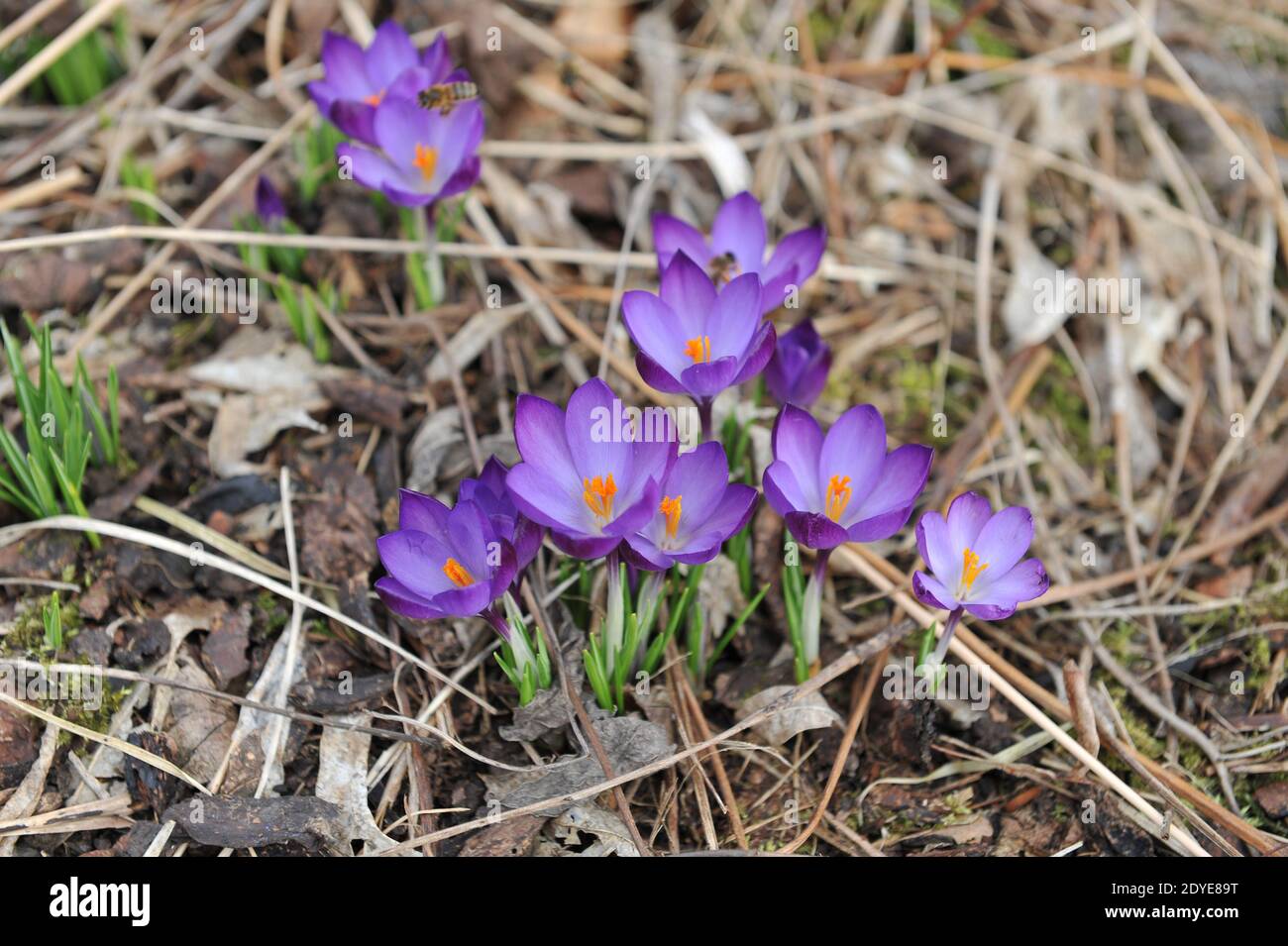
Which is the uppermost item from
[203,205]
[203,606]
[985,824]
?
[203,205]

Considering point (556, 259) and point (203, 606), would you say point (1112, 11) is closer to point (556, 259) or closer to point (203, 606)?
point (556, 259)

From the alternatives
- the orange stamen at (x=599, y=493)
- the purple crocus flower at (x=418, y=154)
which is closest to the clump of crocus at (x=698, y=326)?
the orange stamen at (x=599, y=493)

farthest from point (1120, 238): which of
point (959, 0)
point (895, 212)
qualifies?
point (959, 0)

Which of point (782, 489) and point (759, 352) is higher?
point (759, 352)

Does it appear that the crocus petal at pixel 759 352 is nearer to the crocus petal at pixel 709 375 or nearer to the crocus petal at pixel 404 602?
the crocus petal at pixel 709 375

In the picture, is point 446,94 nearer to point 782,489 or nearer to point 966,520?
point 782,489

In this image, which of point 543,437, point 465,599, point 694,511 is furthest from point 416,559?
point 694,511

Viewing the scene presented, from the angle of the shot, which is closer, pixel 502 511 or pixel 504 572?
pixel 504 572
